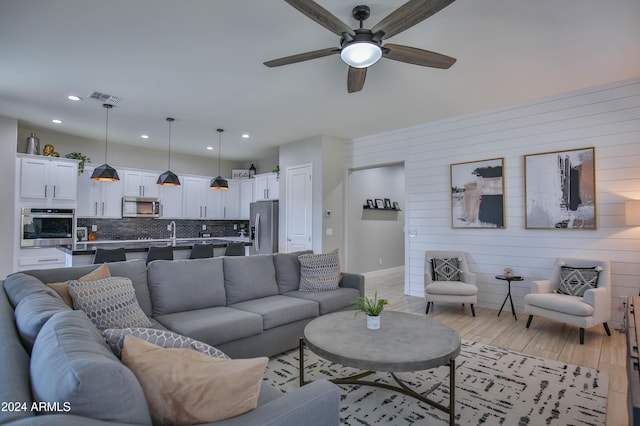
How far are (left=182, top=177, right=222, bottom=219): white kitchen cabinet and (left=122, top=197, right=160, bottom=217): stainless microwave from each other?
25.2 inches

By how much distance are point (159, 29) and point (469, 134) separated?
173 inches

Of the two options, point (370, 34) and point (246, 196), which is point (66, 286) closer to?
point (370, 34)

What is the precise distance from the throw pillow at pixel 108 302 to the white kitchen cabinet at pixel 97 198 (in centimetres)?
483

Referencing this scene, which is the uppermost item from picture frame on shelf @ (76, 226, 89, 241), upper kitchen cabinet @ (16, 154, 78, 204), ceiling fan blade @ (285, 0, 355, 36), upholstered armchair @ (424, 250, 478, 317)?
ceiling fan blade @ (285, 0, 355, 36)


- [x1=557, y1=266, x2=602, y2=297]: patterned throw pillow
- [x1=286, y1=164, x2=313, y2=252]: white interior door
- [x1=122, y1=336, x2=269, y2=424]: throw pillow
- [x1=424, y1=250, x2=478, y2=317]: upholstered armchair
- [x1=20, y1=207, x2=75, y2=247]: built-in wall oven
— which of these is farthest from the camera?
[x1=286, y1=164, x2=313, y2=252]: white interior door

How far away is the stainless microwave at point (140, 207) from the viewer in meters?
6.73

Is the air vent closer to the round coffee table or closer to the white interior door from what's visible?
the white interior door

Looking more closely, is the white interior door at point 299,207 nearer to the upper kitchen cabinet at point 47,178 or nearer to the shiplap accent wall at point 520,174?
the shiplap accent wall at point 520,174

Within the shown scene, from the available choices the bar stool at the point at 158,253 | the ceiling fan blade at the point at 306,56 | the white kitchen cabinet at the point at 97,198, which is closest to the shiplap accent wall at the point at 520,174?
the ceiling fan blade at the point at 306,56

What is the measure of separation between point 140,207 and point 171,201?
26.4 inches

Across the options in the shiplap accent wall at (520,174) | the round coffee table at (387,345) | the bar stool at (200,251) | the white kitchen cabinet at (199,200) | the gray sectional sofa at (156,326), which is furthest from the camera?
the white kitchen cabinet at (199,200)

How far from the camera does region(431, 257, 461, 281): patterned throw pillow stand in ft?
15.8

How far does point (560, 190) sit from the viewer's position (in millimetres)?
4301

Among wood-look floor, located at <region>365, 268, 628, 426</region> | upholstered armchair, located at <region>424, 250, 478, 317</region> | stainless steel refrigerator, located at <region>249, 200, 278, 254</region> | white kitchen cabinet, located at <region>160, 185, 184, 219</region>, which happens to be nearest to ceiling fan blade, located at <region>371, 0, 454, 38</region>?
wood-look floor, located at <region>365, 268, 628, 426</region>
